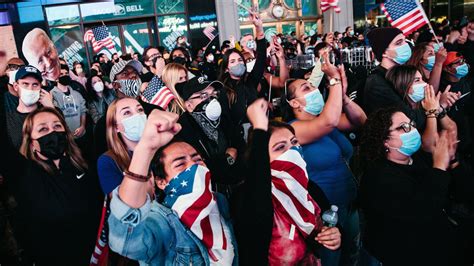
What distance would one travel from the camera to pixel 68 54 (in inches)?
542

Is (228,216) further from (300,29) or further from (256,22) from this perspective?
(300,29)

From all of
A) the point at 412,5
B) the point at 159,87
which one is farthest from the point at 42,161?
the point at 412,5

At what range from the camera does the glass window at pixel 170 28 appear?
591 inches

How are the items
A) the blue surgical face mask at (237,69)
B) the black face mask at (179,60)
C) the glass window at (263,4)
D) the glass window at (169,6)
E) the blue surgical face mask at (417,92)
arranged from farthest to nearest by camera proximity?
the glass window at (263,4) → the glass window at (169,6) → the black face mask at (179,60) → the blue surgical face mask at (237,69) → the blue surgical face mask at (417,92)

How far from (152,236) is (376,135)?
167cm

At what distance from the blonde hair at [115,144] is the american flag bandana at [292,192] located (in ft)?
3.40

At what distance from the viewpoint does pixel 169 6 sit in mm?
15031

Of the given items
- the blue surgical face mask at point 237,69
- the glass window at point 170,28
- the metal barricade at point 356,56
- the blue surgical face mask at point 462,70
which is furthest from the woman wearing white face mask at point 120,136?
the glass window at point 170,28

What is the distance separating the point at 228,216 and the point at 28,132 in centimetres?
157

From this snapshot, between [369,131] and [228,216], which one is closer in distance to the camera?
[228,216]

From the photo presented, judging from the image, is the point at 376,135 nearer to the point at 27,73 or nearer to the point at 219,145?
Answer: the point at 219,145

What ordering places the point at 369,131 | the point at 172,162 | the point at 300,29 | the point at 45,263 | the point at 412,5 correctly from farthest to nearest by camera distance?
1. the point at 300,29
2. the point at 412,5
3. the point at 369,131
4. the point at 45,263
5. the point at 172,162

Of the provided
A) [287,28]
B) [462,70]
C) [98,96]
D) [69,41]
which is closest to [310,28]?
[287,28]

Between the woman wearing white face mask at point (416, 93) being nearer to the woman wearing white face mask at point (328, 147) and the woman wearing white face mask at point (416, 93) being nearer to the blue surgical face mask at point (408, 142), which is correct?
the blue surgical face mask at point (408, 142)
